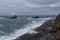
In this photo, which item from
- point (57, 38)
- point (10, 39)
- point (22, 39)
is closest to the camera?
point (57, 38)

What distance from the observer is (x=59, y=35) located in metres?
18.2

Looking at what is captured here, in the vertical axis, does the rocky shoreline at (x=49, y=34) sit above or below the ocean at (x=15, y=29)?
Answer: below

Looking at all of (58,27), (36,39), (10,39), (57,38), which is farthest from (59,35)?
(10,39)

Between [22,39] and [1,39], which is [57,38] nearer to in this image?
[22,39]

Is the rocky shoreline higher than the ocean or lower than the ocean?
lower

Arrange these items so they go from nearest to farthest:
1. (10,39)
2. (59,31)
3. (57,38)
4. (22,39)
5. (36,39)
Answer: (57,38)
(59,31)
(36,39)
(22,39)
(10,39)

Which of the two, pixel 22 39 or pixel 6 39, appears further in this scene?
pixel 6 39

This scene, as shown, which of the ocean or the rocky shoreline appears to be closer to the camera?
the rocky shoreline

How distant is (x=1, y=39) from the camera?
29344mm

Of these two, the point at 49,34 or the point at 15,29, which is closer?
the point at 49,34

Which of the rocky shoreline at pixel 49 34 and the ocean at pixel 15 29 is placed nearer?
the rocky shoreline at pixel 49 34

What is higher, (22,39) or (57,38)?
(22,39)

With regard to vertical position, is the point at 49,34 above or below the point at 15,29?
below

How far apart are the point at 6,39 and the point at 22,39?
11.8 ft
